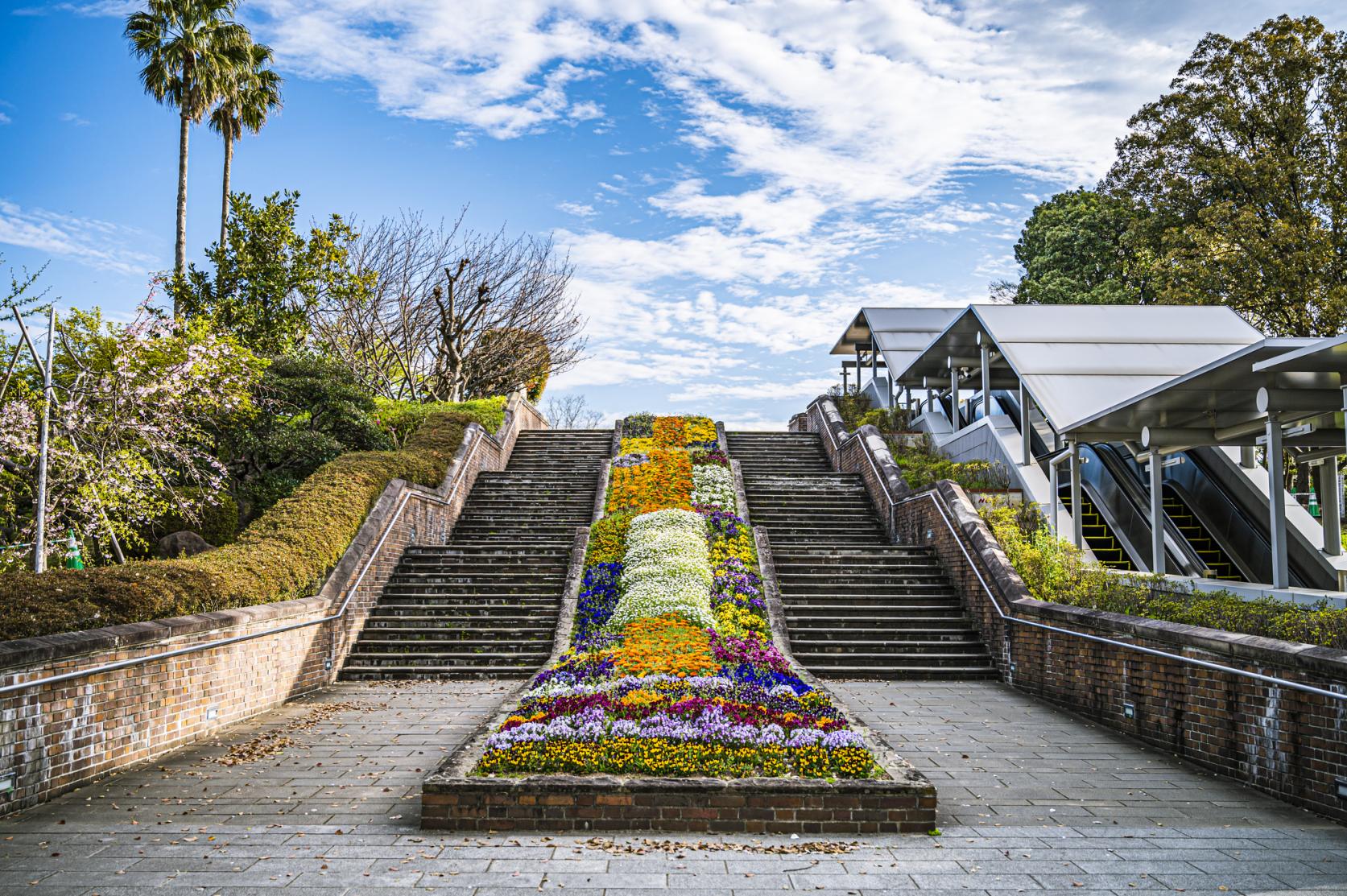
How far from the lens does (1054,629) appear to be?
374 inches

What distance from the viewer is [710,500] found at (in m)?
16.9

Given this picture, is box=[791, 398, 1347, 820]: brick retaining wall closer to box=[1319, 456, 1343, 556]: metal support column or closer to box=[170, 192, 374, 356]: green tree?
box=[1319, 456, 1343, 556]: metal support column

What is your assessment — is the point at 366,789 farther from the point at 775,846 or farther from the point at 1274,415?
the point at 1274,415

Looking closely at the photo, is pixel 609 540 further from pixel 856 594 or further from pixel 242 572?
pixel 242 572

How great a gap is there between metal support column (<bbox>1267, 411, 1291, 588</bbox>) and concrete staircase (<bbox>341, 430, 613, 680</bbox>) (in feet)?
27.9

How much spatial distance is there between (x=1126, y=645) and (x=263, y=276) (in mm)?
19699

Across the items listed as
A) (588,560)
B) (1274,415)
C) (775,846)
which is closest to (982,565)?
(1274,415)

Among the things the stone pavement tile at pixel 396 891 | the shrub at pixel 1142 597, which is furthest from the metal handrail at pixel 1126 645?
the stone pavement tile at pixel 396 891

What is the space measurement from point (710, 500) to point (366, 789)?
1100 centimetres

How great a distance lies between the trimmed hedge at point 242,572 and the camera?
22.7ft

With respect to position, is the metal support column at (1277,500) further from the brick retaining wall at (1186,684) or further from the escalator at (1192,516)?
the escalator at (1192,516)

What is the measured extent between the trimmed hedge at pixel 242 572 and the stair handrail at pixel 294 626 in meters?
0.39

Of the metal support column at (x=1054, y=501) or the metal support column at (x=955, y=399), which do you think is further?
the metal support column at (x=955, y=399)

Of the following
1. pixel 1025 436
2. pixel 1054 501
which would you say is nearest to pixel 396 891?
pixel 1054 501
